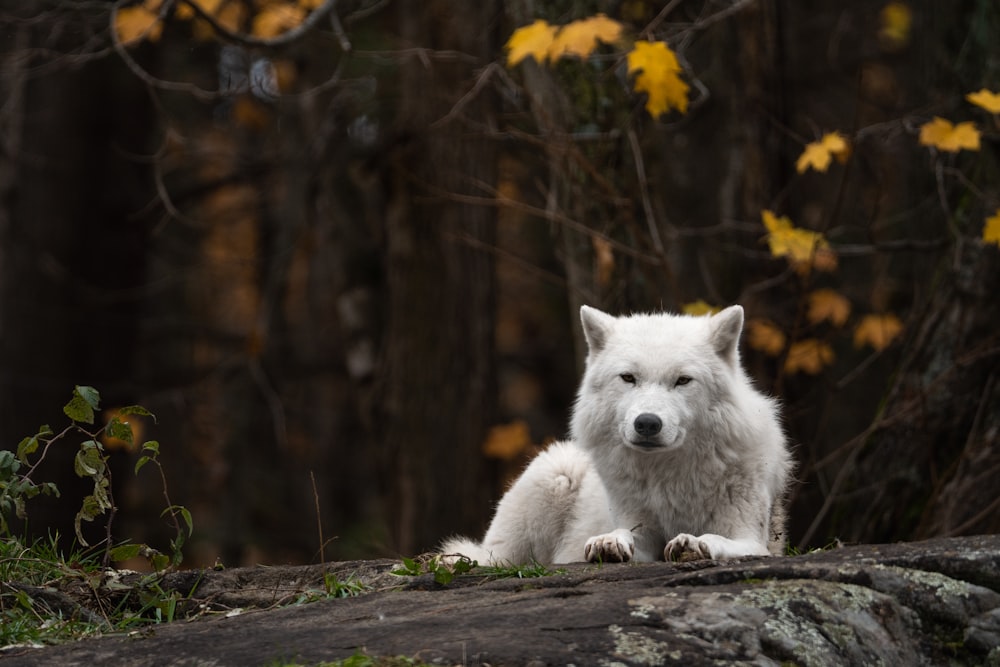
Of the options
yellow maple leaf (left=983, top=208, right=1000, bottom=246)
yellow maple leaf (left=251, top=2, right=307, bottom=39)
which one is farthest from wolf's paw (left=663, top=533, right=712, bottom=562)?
yellow maple leaf (left=251, top=2, right=307, bottom=39)

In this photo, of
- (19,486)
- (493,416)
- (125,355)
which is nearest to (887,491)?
(493,416)

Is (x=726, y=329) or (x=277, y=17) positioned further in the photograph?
(x=277, y=17)

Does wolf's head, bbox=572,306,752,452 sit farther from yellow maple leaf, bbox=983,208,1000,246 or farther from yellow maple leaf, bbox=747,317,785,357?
yellow maple leaf, bbox=747,317,785,357

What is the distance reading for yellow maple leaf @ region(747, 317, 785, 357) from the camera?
9.17m

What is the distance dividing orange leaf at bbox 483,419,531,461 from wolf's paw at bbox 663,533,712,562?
5456 mm

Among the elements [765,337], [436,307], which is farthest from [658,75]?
[436,307]

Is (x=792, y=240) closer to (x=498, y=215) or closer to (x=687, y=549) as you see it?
(x=687, y=549)

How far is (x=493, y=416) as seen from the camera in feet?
34.6

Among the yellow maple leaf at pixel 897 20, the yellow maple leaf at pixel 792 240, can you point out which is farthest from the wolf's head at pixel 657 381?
the yellow maple leaf at pixel 897 20

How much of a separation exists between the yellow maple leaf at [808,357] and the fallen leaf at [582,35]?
316 centimetres

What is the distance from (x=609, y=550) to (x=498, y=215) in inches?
286

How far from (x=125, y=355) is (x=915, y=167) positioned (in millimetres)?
8059

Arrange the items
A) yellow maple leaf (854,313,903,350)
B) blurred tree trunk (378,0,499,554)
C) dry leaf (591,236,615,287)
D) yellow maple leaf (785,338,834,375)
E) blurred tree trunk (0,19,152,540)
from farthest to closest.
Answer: blurred tree trunk (0,19,152,540)
yellow maple leaf (854,313,903,350)
blurred tree trunk (378,0,499,554)
yellow maple leaf (785,338,834,375)
dry leaf (591,236,615,287)

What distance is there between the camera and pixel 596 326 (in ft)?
19.3
